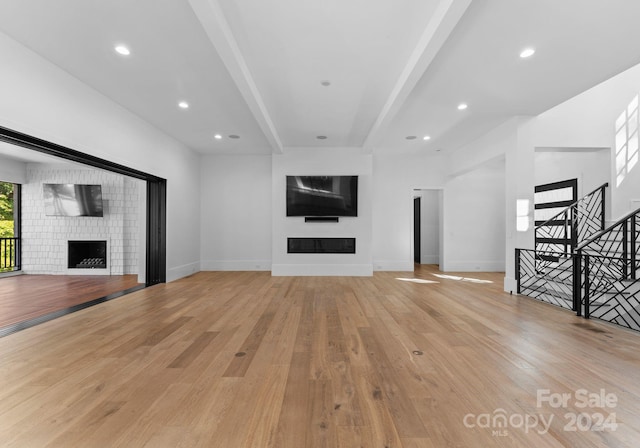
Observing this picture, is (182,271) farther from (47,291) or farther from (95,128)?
(95,128)

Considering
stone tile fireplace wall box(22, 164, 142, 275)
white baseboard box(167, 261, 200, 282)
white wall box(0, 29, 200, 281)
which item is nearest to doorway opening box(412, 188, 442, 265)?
white baseboard box(167, 261, 200, 282)

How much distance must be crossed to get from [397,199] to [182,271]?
553 cm

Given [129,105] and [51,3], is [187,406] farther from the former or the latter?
[129,105]

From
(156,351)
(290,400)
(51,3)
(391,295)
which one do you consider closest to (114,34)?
(51,3)

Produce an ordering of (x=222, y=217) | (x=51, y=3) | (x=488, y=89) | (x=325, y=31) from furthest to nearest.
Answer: (x=222, y=217), (x=488, y=89), (x=325, y=31), (x=51, y=3)

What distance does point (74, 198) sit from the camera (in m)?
7.21

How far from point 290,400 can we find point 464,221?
24.5 ft

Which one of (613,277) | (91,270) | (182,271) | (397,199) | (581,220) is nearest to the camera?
(613,277)

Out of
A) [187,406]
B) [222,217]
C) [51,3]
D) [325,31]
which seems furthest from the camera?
[222,217]

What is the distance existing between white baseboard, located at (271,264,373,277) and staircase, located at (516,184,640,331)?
121 inches

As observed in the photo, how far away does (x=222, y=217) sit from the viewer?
25.5 feet

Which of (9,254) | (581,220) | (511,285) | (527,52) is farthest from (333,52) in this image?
(9,254)

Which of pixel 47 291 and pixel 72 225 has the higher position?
pixel 72 225

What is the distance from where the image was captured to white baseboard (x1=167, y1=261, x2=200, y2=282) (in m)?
6.21
